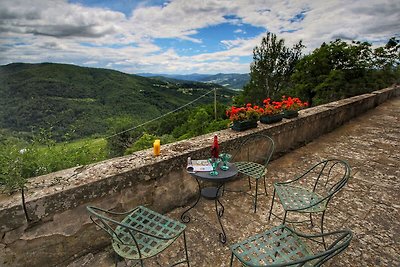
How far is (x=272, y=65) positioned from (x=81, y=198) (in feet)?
54.2

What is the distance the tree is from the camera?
15.4m

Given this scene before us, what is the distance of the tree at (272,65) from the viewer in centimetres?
1536

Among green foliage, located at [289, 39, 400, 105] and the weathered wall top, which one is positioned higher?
green foliage, located at [289, 39, 400, 105]

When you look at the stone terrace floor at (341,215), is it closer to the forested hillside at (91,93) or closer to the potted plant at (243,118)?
the potted plant at (243,118)

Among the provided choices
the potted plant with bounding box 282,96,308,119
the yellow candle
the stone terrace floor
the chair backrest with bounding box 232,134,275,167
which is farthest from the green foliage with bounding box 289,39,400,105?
the yellow candle

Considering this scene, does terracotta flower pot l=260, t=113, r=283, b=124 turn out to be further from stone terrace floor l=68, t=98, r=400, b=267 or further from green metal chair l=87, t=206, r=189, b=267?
green metal chair l=87, t=206, r=189, b=267

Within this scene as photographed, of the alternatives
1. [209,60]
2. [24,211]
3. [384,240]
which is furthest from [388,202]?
[209,60]

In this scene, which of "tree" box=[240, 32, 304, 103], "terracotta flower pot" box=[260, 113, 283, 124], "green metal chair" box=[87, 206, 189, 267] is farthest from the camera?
"tree" box=[240, 32, 304, 103]

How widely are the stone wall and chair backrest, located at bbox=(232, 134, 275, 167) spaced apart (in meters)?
0.35

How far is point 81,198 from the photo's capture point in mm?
1709

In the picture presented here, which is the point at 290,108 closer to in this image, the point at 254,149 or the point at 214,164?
the point at 254,149

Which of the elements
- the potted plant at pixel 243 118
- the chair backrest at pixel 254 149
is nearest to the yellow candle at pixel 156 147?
the chair backrest at pixel 254 149

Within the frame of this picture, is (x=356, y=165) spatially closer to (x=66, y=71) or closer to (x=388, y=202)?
(x=388, y=202)

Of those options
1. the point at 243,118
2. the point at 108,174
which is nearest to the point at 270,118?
the point at 243,118
